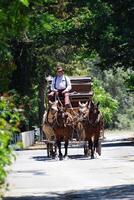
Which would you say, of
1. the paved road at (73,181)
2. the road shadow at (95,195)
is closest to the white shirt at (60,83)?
the paved road at (73,181)

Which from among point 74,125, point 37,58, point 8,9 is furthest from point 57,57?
point 8,9

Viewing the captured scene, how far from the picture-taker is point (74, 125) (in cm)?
2838

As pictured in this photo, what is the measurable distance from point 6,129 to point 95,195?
6.20 m

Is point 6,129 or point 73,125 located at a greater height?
point 6,129

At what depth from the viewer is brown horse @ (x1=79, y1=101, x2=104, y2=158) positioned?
2831 centimetres

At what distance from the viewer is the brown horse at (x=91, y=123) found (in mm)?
28312

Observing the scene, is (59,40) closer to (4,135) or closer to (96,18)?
(96,18)

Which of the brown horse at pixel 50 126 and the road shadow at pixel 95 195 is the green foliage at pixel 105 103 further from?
the road shadow at pixel 95 195

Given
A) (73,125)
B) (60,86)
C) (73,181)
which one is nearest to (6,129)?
(73,181)

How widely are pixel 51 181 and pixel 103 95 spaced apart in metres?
79.3

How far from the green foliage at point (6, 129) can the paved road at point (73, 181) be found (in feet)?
7.12

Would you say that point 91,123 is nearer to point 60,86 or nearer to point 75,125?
point 75,125

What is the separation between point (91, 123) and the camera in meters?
28.6

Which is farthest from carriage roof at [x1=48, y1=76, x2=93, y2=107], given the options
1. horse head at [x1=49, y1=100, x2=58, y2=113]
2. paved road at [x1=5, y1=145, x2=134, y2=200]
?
paved road at [x1=5, y1=145, x2=134, y2=200]
